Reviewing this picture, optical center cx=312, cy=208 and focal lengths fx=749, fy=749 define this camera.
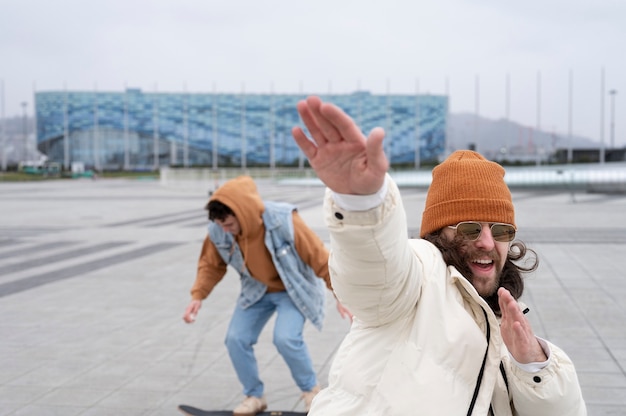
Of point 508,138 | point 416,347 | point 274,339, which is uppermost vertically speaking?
point 508,138

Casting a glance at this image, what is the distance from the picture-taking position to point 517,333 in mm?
1649

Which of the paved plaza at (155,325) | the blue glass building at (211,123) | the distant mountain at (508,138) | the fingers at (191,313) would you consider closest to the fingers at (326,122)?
the paved plaza at (155,325)

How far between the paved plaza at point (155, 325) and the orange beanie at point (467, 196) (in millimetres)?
2102

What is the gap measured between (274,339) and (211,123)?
69.7 metres

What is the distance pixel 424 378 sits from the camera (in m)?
1.60

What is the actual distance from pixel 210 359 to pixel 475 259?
399 centimetres

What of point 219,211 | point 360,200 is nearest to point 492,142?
point 219,211

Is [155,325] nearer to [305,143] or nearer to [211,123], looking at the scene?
[305,143]

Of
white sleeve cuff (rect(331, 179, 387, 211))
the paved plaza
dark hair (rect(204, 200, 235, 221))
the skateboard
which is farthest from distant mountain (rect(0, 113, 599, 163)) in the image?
white sleeve cuff (rect(331, 179, 387, 211))

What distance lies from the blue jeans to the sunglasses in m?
2.27

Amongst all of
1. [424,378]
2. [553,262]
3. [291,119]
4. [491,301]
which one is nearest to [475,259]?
[491,301]

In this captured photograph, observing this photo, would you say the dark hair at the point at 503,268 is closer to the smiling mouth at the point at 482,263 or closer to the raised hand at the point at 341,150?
the smiling mouth at the point at 482,263

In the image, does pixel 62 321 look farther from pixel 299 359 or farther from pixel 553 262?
pixel 553 262

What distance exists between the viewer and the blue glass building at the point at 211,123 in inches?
2795
